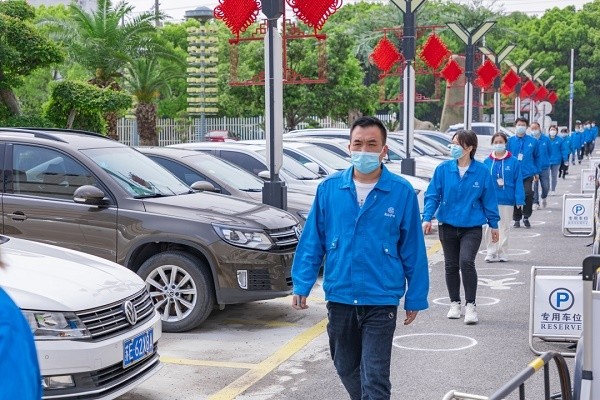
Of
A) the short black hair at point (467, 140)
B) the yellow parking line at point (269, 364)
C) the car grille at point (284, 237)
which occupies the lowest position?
the yellow parking line at point (269, 364)

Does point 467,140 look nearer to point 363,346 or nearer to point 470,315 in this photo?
point 470,315

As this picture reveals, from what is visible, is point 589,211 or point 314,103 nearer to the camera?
point 589,211

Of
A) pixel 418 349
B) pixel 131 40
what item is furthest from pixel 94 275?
pixel 131 40

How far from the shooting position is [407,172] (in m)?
19.4

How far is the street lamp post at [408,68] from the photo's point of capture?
63.8 ft

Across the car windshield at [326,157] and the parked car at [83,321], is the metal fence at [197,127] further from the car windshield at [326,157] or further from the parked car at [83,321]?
the parked car at [83,321]

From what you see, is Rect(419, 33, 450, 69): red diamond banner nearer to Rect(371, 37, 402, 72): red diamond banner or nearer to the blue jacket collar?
Rect(371, 37, 402, 72): red diamond banner

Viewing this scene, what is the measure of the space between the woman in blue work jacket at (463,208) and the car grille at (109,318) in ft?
11.3

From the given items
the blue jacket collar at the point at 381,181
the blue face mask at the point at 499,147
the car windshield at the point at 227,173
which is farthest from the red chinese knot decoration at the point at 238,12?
the blue jacket collar at the point at 381,181

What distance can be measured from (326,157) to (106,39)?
14.8 m

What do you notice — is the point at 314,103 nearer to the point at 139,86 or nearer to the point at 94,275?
the point at 139,86

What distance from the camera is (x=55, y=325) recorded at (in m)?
5.68

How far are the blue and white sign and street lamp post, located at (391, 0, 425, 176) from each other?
11565mm

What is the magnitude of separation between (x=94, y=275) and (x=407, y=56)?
14.5 metres
